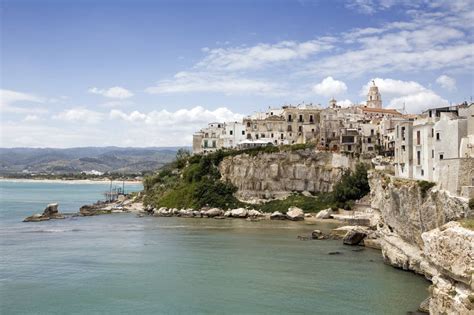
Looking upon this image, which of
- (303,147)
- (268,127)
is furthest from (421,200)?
(268,127)

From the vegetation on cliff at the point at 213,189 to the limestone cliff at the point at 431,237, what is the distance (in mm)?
15203

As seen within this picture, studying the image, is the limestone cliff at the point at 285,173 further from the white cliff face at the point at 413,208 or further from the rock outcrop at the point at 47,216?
the white cliff face at the point at 413,208

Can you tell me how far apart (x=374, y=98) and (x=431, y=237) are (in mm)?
74232

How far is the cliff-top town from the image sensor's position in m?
27.9

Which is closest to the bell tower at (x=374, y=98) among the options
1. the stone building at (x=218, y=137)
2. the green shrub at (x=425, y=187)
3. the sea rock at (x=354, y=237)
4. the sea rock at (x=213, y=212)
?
the stone building at (x=218, y=137)

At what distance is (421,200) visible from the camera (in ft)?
93.6

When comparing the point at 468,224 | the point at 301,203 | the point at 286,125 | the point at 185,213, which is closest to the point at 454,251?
the point at 468,224

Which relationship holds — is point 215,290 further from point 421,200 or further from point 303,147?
point 303,147

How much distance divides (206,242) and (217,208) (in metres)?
20.3

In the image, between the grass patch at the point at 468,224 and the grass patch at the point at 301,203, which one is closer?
the grass patch at the point at 468,224

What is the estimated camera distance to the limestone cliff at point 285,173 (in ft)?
210

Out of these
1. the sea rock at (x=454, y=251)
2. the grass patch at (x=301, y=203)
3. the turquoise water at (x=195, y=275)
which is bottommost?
the turquoise water at (x=195, y=275)

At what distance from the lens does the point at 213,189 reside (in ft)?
217

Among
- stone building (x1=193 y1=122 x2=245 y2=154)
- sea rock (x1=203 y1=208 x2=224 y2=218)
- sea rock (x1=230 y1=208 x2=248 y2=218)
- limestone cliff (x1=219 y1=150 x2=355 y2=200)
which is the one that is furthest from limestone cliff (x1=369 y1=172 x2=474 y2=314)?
stone building (x1=193 y1=122 x2=245 y2=154)
